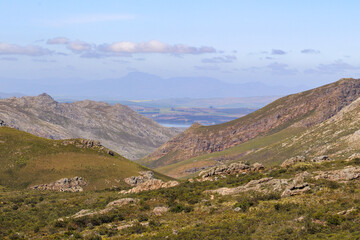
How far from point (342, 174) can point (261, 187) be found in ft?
35.1

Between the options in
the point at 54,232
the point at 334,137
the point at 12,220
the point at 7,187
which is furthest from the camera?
the point at 334,137

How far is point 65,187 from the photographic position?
306 ft

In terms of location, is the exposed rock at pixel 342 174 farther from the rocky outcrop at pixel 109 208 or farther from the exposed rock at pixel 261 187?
the rocky outcrop at pixel 109 208

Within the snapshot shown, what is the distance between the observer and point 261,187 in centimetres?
5812

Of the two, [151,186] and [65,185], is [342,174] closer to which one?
[151,186]

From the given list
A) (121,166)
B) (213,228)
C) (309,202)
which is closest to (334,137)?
(121,166)

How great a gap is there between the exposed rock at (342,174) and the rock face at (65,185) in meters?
54.0

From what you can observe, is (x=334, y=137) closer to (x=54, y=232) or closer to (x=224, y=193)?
(x=224, y=193)

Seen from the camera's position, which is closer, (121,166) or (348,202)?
(348,202)

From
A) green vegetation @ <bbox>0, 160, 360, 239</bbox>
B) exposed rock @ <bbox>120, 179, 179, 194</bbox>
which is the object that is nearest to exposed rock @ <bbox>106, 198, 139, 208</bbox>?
green vegetation @ <bbox>0, 160, 360, 239</bbox>

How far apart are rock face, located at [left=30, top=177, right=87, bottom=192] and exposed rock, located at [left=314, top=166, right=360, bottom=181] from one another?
5396cm

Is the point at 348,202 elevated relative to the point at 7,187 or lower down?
elevated

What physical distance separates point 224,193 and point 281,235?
69.7 ft

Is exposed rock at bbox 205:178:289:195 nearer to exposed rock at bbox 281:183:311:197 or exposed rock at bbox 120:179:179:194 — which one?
exposed rock at bbox 281:183:311:197
